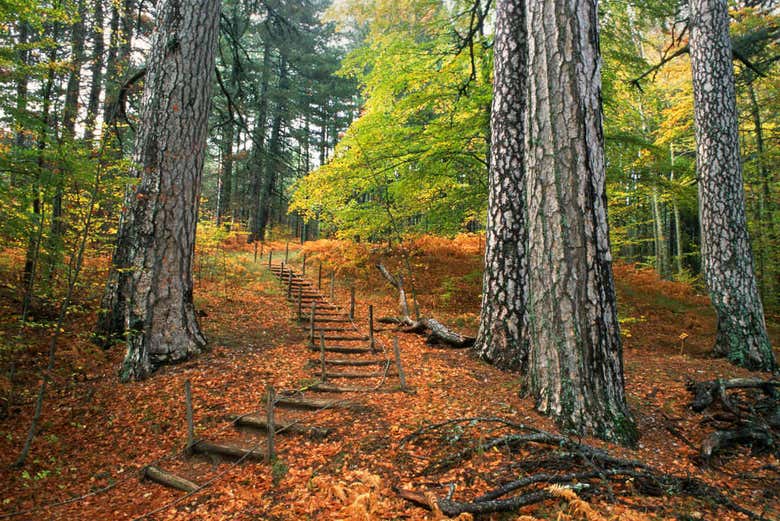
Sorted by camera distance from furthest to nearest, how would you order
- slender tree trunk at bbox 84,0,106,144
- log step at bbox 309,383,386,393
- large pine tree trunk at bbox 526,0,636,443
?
slender tree trunk at bbox 84,0,106,144
log step at bbox 309,383,386,393
large pine tree trunk at bbox 526,0,636,443

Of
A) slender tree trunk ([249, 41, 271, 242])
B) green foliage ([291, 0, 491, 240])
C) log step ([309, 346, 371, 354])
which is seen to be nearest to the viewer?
log step ([309, 346, 371, 354])

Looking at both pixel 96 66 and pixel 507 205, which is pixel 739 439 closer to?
pixel 507 205

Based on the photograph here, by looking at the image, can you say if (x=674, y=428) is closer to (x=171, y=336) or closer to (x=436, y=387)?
(x=436, y=387)

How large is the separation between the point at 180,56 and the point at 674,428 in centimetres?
800

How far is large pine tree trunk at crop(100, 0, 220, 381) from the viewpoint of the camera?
5.46 meters

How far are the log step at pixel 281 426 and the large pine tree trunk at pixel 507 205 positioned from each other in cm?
262

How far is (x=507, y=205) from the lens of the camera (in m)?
5.18

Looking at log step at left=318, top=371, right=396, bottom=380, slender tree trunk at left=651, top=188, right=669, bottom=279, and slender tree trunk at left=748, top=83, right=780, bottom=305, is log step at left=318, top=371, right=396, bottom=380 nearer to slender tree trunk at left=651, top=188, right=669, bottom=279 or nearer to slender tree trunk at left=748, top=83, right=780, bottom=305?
slender tree trunk at left=748, top=83, right=780, bottom=305

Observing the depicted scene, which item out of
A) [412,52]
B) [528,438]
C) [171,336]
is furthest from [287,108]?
[528,438]

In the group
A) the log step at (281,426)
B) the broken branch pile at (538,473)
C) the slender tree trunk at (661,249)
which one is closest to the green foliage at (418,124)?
the log step at (281,426)

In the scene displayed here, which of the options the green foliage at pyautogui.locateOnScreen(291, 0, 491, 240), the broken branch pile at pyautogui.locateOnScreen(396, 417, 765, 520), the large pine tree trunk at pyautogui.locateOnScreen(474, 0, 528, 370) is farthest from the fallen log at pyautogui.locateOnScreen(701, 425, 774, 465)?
the green foliage at pyautogui.locateOnScreen(291, 0, 491, 240)

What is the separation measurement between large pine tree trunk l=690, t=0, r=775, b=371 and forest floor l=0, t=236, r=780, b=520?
2.52 feet

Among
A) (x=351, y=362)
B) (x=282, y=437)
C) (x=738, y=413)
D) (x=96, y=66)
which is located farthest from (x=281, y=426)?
(x=96, y=66)

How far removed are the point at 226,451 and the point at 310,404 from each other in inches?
40.0
